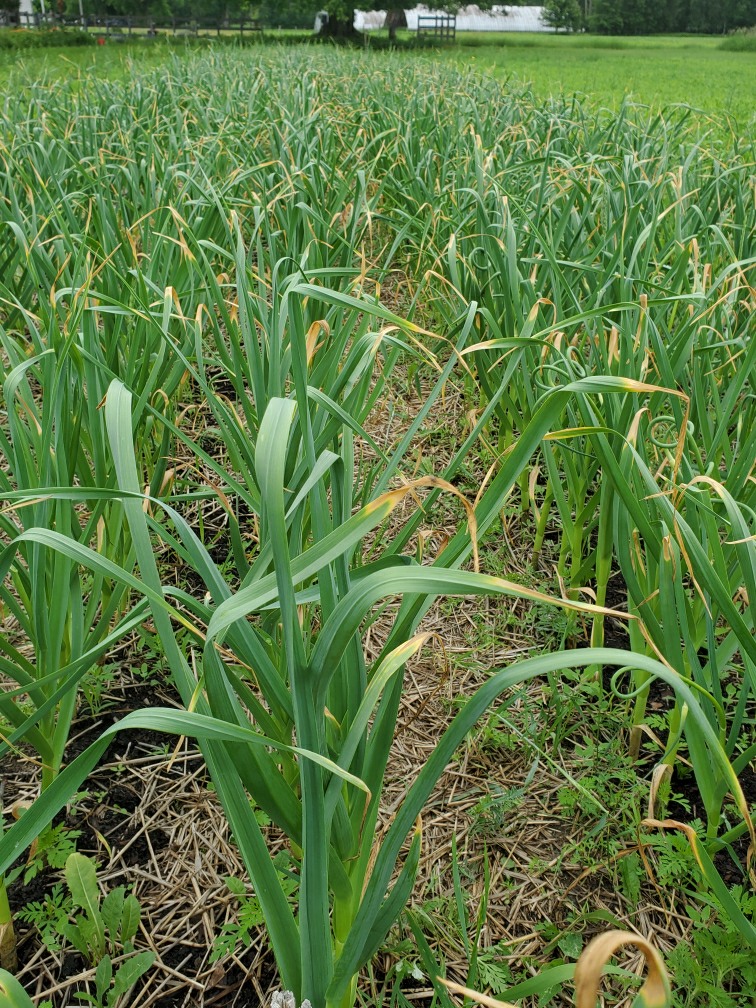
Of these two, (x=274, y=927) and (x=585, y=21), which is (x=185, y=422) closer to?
(x=274, y=927)

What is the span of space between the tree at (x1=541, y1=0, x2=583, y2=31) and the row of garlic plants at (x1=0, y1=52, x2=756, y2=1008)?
56.0 meters

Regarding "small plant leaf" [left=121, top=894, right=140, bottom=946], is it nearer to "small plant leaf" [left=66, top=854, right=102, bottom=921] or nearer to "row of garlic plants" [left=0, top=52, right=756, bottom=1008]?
"small plant leaf" [left=66, top=854, right=102, bottom=921]

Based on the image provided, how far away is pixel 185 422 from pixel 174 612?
1484 mm

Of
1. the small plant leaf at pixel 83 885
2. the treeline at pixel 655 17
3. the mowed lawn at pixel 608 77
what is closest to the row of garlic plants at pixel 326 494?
the small plant leaf at pixel 83 885

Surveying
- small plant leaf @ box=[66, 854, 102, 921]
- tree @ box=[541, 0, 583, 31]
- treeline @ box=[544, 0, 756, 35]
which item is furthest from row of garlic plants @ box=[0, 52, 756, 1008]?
tree @ box=[541, 0, 583, 31]

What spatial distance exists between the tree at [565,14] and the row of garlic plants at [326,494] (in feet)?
184

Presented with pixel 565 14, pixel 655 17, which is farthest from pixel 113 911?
pixel 655 17

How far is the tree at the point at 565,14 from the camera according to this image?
48.4 metres

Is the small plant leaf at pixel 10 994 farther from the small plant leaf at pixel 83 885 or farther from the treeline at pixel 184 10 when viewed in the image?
the treeline at pixel 184 10

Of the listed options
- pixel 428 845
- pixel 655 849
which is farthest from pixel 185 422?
pixel 655 849

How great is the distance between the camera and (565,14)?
48.5 metres

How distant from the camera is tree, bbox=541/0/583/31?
159 feet

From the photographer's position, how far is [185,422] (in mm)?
2076

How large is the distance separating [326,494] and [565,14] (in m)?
58.1
